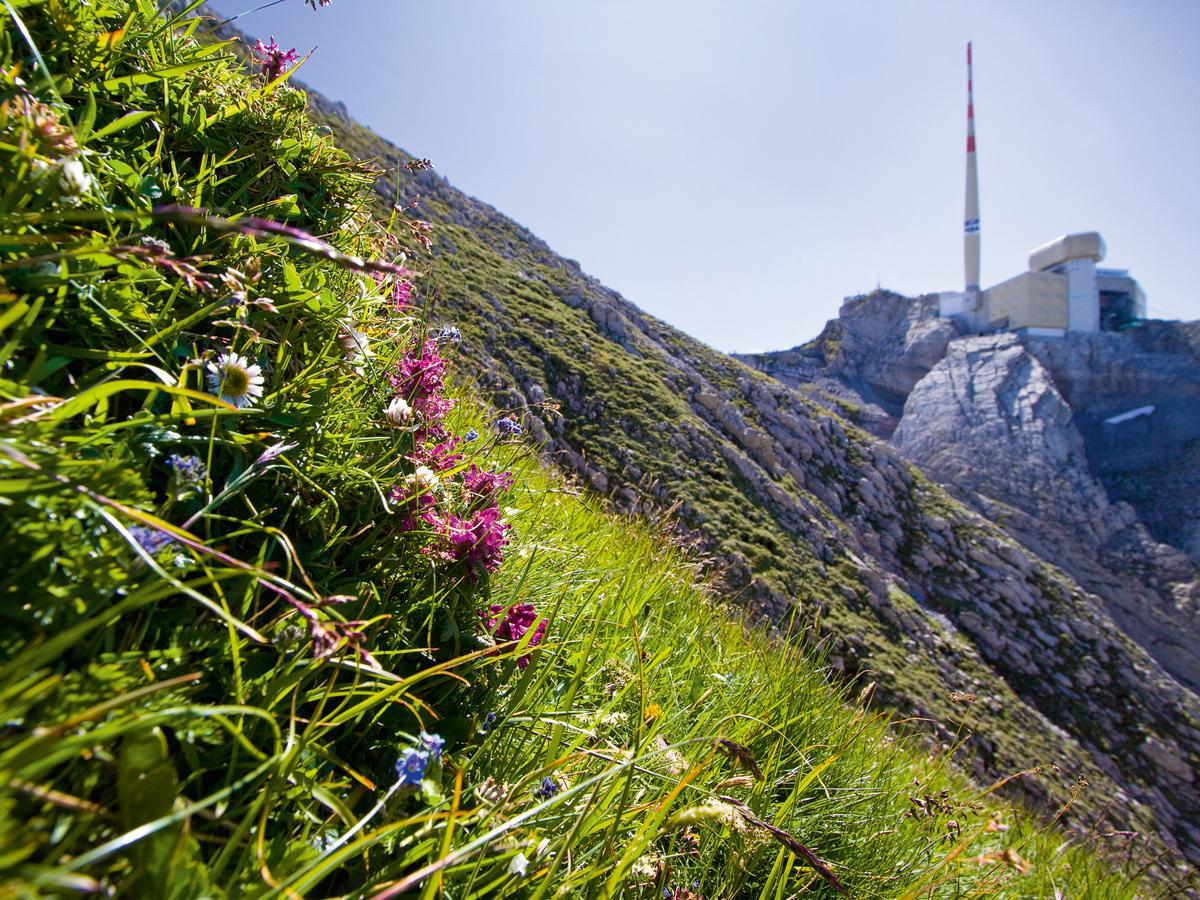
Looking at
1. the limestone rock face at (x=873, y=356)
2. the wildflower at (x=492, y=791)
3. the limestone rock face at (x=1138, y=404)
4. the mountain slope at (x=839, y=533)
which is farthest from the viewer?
the limestone rock face at (x=873, y=356)

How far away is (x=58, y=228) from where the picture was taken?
1179 millimetres

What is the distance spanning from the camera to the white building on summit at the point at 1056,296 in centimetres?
6606

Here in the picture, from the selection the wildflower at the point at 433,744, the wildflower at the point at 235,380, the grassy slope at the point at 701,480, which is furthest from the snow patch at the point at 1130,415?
the wildflower at the point at 235,380

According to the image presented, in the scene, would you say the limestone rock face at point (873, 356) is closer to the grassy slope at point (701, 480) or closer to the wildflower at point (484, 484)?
the grassy slope at point (701, 480)

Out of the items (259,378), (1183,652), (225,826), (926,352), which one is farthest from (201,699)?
(926,352)

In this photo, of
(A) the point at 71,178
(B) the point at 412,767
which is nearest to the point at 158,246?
(A) the point at 71,178

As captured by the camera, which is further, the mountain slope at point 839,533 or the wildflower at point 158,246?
the mountain slope at point 839,533

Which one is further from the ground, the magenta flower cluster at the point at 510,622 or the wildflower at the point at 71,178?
the wildflower at the point at 71,178

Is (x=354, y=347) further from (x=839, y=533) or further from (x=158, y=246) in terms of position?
(x=839, y=533)

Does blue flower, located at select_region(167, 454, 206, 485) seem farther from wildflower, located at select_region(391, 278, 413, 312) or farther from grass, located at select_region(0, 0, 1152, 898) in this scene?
wildflower, located at select_region(391, 278, 413, 312)

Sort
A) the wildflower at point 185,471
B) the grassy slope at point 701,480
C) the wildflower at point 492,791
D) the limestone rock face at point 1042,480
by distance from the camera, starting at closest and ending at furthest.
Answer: the wildflower at point 185,471, the wildflower at point 492,791, the grassy slope at point 701,480, the limestone rock face at point 1042,480

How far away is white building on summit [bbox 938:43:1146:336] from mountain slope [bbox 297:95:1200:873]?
Result: 5166 centimetres

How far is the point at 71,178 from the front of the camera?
3.51 feet

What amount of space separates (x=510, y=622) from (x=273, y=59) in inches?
97.2
